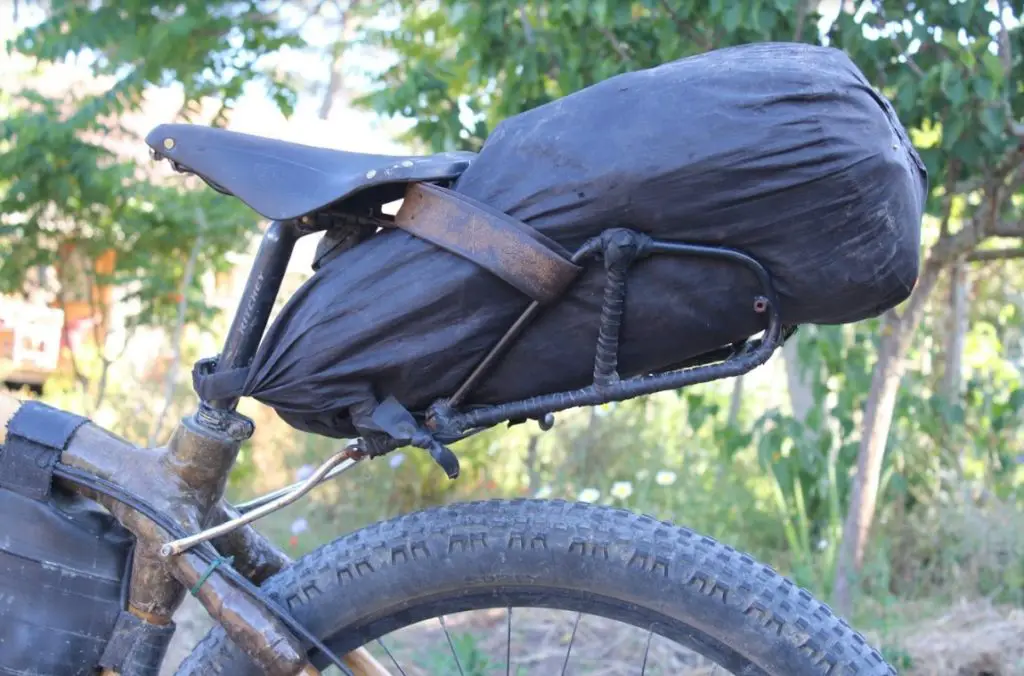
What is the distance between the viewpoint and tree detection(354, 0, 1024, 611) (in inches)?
88.3

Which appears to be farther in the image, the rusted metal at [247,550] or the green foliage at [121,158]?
the green foliage at [121,158]

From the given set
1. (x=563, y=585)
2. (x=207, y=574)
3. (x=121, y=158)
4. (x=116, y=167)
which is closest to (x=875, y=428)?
(x=563, y=585)

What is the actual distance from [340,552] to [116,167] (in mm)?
3100

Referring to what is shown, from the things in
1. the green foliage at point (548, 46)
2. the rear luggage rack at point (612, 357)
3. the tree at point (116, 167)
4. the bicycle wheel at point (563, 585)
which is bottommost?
the bicycle wheel at point (563, 585)

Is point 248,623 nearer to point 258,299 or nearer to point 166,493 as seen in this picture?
point 166,493

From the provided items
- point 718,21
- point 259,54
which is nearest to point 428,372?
point 718,21

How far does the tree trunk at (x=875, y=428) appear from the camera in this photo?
106 inches

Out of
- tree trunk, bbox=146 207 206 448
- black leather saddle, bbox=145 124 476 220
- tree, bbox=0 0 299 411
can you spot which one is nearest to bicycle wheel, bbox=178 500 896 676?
black leather saddle, bbox=145 124 476 220

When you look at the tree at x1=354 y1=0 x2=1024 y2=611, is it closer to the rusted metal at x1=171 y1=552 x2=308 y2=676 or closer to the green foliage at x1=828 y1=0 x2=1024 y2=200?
the green foliage at x1=828 y1=0 x2=1024 y2=200

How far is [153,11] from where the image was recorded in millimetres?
3430

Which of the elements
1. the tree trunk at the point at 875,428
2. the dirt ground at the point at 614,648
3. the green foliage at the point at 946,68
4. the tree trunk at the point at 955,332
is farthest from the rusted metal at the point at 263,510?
the tree trunk at the point at 955,332

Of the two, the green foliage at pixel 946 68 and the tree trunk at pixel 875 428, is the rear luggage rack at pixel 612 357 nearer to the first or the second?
the green foliage at pixel 946 68

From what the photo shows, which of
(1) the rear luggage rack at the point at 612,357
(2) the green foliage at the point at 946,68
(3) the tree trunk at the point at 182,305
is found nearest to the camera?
(1) the rear luggage rack at the point at 612,357

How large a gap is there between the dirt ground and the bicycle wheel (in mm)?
889
